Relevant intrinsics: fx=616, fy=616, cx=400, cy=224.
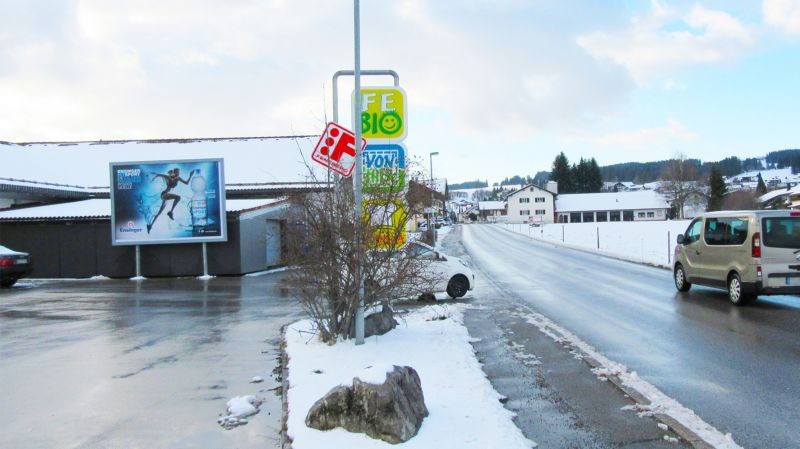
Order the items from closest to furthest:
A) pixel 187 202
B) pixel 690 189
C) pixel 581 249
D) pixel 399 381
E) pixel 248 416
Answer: pixel 399 381 < pixel 248 416 < pixel 187 202 < pixel 581 249 < pixel 690 189

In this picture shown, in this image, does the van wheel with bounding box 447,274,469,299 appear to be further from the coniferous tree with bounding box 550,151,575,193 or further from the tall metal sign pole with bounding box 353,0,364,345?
the coniferous tree with bounding box 550,151,575,193

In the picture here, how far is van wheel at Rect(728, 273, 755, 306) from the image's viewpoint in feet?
39.5

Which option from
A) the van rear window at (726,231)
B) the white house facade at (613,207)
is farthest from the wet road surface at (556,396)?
the white house facade at (613,207)

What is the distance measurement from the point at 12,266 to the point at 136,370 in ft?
49.5

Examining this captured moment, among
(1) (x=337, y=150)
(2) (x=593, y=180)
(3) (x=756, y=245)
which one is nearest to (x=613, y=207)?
(2) (x=593, y=180)

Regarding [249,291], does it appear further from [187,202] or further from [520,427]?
[520,427]

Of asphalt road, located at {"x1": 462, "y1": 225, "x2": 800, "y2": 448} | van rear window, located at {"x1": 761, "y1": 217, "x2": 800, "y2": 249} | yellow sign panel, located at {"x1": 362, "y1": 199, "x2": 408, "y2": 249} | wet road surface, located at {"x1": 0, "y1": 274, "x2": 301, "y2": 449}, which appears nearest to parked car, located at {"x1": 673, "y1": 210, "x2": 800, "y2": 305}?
van rear window, located at {"x1": 761, "y1": 217, "x2": 800, "y2": 249}

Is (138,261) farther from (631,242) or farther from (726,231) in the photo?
(631,242)

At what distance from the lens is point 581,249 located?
120ft

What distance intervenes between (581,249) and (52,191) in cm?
2861

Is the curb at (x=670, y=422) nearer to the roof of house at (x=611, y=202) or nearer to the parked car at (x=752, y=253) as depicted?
the parked car at (x=752, y=253)

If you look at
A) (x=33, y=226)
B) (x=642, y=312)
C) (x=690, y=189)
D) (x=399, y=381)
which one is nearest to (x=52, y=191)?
(x=33, y=226)

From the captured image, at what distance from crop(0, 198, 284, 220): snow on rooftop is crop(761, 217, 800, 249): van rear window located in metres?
18.1

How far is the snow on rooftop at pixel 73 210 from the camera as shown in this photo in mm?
24812
